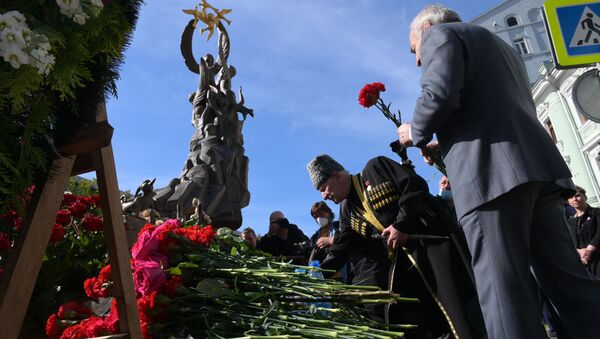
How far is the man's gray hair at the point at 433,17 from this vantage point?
271cm

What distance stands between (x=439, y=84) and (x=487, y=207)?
60 cm

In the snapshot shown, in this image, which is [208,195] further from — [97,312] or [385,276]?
[97,312]

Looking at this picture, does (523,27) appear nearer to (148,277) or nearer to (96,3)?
(148,277)

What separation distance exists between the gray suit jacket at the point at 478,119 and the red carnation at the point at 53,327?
5.54ft

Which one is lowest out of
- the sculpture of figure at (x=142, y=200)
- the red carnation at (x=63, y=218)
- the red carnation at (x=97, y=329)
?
the red carnation at (x=97, y=329)

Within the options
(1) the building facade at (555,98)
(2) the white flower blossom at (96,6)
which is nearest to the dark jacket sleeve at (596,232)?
(2) the white flower blossom at (96,6)

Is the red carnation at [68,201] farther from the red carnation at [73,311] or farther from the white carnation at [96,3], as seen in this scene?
the white carnation at [96,3]

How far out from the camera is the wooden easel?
1.32 meters

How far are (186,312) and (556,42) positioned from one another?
11.4 ft

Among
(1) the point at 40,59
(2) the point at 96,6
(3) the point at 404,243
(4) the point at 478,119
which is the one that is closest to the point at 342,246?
(3) the point at 404,243

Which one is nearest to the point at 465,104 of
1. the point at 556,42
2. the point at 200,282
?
the point at 200,282

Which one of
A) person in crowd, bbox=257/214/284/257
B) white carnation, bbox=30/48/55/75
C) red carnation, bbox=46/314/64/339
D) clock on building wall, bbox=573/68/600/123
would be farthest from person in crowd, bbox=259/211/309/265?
white carnation, bbox=30/48/55/75

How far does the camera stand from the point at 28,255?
1.37 meters

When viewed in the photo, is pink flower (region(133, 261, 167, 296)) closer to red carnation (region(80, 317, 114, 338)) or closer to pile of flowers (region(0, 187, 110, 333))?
red carnation (region(80, 317, 114, 338))
